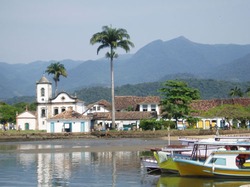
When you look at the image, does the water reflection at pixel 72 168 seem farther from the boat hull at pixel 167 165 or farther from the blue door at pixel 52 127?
the blue door at pixel 52 127

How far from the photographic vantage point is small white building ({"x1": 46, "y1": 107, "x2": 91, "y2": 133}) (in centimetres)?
8738

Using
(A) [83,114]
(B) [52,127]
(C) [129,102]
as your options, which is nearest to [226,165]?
(B) [52,127]

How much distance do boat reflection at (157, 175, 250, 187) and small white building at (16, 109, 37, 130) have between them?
7044cm

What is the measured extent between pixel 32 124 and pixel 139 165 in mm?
64178

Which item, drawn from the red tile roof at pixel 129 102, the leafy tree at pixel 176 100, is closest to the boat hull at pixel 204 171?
the leafy tree at pixel 176 100

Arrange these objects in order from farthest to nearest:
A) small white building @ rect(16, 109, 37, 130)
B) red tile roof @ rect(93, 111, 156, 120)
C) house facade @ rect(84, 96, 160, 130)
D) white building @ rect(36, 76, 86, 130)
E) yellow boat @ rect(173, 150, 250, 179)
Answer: small white building @ rect(16, 109, 37, 130) → white building @ rect(36, 76, 86, 130) → house facade @ rect(84, 96, 160, 130) → red tile roof @ rect(93, 111, 156, 120) → yellow boat @ rect(173, 150, 250, 179)

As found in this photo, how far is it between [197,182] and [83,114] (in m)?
69.0

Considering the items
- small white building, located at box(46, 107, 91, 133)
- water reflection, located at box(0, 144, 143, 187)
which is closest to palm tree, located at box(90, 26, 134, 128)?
small white building, located at box(46, 107, 91, 133)

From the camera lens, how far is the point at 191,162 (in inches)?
1225

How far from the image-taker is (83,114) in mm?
98000

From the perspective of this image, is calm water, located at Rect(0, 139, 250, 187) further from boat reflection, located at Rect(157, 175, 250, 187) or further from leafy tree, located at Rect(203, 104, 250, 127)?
leafy tree, located at Rect(203, 104, 250, 127)

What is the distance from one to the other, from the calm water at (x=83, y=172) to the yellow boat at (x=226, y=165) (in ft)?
1.92

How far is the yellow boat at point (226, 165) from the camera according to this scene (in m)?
30.4

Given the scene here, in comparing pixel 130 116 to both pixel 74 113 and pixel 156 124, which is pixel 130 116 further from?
pixel 156 124
